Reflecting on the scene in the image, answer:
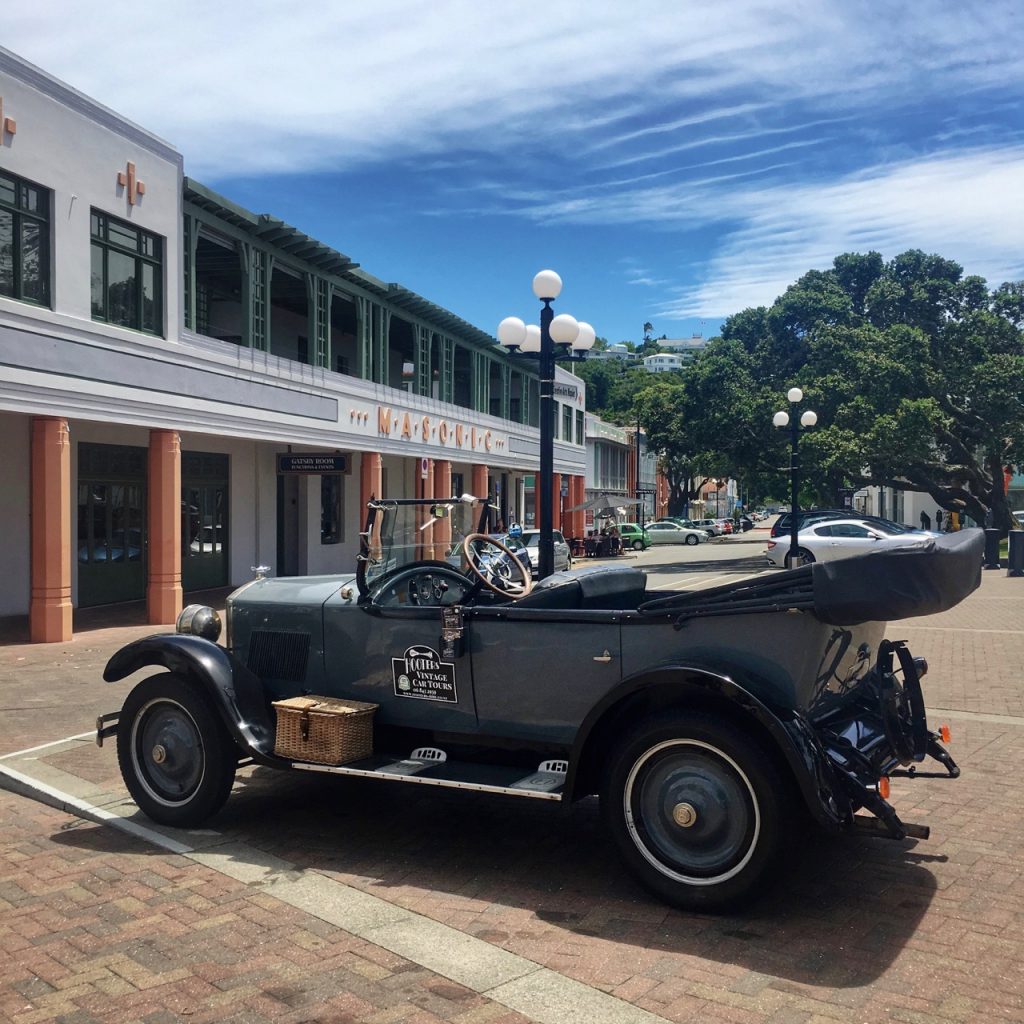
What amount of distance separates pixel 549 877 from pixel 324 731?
1.37 meters

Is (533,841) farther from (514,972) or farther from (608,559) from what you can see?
(608,559)

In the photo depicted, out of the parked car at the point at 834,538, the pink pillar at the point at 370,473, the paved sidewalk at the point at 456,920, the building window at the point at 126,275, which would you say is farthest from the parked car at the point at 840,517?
the paved sidewalk at the point at 456,920

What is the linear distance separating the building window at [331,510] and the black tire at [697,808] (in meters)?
22.0

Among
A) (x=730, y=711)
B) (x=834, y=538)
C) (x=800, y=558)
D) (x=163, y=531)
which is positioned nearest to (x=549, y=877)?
(x=730, y=711)

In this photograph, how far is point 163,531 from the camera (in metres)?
15.7

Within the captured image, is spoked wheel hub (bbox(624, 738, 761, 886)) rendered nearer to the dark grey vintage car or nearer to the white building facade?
the dark grey vintage car

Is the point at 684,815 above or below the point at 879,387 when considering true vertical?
below

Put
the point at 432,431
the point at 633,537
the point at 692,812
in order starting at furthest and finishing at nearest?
the point at 633,537, the point at 432,431, the point at 692,812

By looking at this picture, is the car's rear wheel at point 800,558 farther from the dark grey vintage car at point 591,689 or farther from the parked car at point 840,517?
the dark grey vintage car at point 591,689

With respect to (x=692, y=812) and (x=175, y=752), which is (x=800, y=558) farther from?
(x=692, y=812)

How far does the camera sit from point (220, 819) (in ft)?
19.0

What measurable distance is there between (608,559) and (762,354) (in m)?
9.43

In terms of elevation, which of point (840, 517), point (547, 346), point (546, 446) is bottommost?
point (840, 517)

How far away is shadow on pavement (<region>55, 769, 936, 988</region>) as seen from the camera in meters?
4.08
